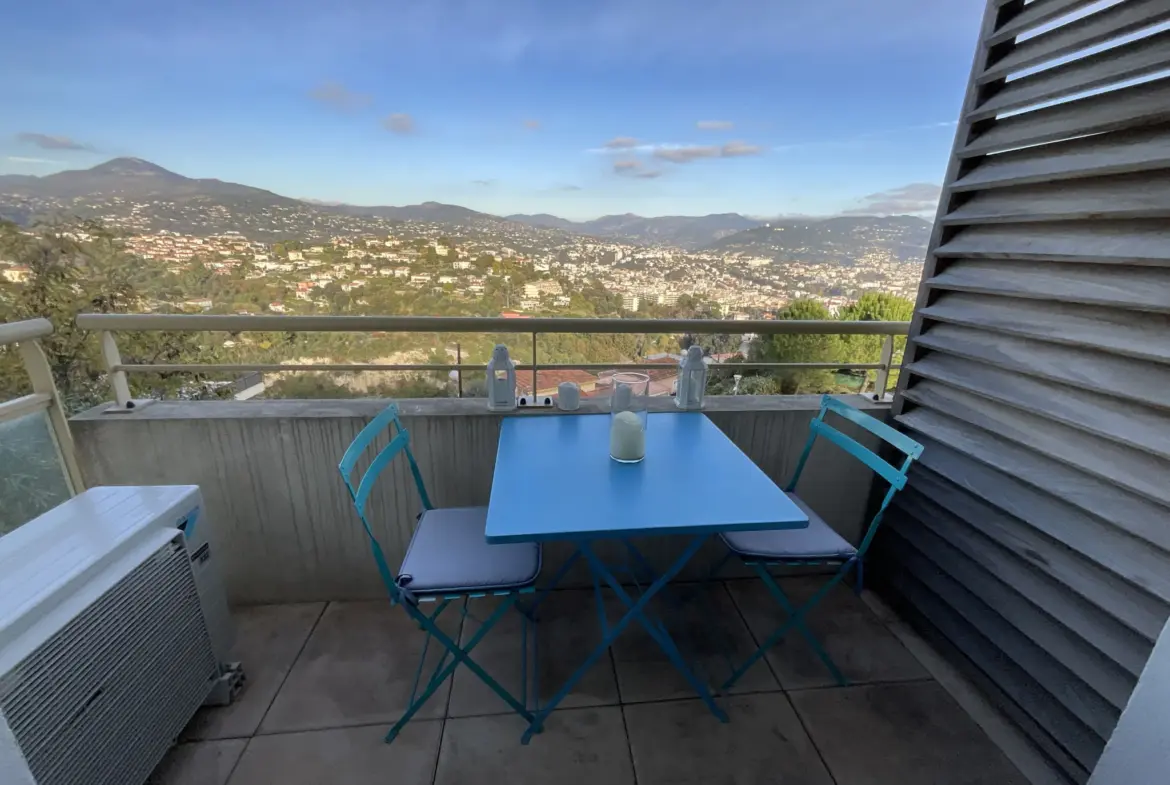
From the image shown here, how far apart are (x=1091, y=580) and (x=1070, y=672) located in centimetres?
33

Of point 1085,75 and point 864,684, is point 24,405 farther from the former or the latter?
point 1085,75

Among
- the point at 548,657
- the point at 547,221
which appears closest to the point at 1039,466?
the point at 548,657

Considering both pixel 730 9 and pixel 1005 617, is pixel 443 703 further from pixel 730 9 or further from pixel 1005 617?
pixel 730 9

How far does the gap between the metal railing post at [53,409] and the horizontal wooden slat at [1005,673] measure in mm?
3756

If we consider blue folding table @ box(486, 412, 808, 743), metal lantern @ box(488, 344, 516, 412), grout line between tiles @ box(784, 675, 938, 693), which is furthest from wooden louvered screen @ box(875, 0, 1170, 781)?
metal lantern @ box(488, 344, 516, 412)

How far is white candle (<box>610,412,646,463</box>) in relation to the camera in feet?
5.16

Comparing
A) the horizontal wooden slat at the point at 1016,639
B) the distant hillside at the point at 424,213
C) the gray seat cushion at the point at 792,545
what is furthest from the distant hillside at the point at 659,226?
the gray seat cushion at the point at 792,545

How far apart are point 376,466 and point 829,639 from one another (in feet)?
6.96

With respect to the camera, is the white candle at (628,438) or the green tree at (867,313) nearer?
the white candle at (628,438)

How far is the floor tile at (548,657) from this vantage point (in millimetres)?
1704

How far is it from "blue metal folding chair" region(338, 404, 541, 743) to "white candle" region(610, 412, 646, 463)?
48 cm

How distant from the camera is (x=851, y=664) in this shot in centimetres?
190

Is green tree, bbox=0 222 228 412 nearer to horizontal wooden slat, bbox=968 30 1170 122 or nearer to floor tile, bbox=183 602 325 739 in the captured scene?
floor tile, bbox=183 602 325 739

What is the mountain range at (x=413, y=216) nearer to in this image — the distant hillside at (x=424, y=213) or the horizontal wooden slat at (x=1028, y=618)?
the distant hillside at (x=424, y=213)
